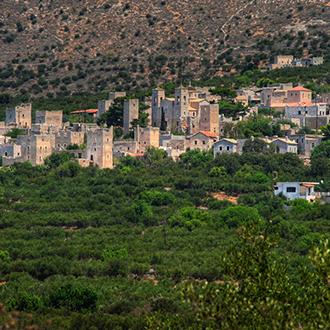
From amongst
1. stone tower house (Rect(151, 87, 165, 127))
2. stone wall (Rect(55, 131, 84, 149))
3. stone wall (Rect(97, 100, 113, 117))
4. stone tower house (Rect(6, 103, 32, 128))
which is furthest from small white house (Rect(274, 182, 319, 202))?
stone tower house (Rect(6, 103, 32, 128))

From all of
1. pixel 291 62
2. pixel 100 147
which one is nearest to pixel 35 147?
pixel 100 147

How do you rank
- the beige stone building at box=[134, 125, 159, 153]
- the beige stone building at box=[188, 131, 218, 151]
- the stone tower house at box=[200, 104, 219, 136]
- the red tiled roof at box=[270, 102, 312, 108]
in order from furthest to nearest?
the red tiled roof at box=[270, 102, 312, 108]
the stone tower house at box=[200, 104, 219, 136]
the beige stone building at box=[188, 131, 218, 151]
the beige stone building at box=[134, 125, 159, 153]

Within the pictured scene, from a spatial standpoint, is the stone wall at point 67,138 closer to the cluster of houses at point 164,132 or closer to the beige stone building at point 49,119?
the cluster of houses at point 164,132

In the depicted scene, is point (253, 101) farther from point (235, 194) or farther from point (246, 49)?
point (246, 49)

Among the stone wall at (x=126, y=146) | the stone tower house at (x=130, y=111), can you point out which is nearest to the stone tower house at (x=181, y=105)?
the stone tower house at (x=130, y=111)

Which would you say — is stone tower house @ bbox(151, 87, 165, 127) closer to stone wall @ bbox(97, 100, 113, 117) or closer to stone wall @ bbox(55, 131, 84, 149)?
stone wall @ bbox(97, 100, 113, 117)

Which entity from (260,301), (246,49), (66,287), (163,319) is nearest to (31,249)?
(66,287)
